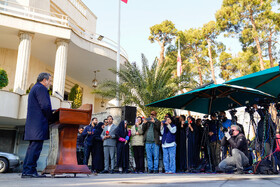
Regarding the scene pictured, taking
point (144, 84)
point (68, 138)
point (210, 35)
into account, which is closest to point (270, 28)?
point (210, 35)

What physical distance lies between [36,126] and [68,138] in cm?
A: 60

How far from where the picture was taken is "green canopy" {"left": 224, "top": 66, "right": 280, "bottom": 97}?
6.25m

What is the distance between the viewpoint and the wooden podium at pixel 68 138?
14.8 feet

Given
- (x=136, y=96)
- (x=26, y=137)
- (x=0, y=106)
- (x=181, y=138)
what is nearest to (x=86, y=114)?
(x=26, y=137)

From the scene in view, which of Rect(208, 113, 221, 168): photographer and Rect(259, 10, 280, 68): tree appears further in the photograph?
Rect(259, 10, 280, 68): tree

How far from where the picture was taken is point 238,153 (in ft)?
22.4

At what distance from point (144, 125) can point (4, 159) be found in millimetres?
6476

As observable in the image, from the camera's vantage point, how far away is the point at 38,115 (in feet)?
14.9

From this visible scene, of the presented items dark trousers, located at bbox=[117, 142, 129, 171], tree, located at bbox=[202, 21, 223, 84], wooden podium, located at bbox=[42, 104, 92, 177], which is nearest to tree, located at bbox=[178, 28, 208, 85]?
tree, located at bbox=[202, 21, 223, 84]

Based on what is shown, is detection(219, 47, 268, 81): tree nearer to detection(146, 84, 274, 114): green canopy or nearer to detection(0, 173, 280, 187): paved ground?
detection(146, 84, 274, 114): green canopy

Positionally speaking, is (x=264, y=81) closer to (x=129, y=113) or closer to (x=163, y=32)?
(x=129, y=113)

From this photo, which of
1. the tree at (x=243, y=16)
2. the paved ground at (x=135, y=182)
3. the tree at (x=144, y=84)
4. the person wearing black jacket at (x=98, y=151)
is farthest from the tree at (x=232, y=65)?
the paved ground at (x=135, y=182)

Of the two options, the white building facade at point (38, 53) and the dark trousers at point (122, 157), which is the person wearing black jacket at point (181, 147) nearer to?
the dark trousers at point (122, 157)

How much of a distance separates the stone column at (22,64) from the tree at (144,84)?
3.89m
